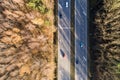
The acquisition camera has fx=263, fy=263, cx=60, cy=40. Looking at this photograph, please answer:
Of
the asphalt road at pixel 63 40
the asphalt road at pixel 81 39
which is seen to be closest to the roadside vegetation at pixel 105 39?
the asphalt road at pixel 81 39

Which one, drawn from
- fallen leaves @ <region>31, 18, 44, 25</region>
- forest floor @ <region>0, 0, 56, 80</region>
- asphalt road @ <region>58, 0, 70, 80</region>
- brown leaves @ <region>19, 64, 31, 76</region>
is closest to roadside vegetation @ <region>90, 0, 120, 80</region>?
asphalt road @ <region>58, 0, 70, 80</region>

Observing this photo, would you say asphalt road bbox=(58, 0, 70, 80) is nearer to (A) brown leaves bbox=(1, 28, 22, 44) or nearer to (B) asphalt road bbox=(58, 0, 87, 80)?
(B) asphalt road bbox=(58, 0, 87, 80)

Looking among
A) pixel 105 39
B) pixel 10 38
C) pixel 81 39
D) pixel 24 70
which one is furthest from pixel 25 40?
pixel 105 39

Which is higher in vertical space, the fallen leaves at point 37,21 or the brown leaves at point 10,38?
the fallen leaves at point 37,21

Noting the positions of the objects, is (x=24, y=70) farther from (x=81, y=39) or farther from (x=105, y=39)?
(x=105, y=39)

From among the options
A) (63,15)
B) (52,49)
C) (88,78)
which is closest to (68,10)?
(63,15)

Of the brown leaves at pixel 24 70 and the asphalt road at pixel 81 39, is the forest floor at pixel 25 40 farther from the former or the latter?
the asphalt road at pixel 81 39
